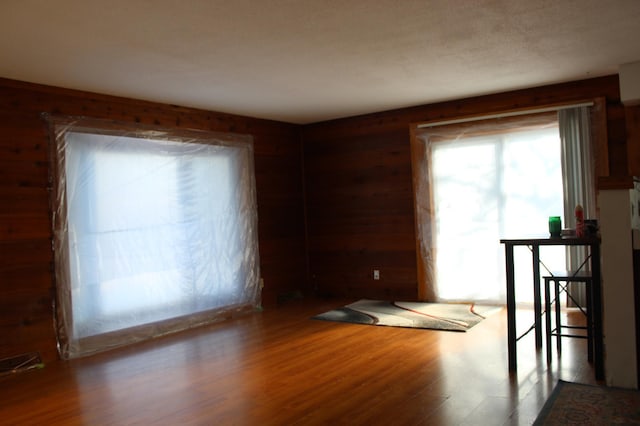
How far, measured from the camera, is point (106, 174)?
4953 millimetres

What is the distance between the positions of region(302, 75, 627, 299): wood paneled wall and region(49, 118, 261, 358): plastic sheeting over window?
115 cm

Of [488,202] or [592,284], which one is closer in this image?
[592,284]

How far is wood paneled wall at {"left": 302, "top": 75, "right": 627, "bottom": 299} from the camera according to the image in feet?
21.5

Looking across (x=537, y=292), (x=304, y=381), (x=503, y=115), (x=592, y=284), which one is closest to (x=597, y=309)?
(x=592, y=284)

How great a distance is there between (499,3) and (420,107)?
10.6 ft

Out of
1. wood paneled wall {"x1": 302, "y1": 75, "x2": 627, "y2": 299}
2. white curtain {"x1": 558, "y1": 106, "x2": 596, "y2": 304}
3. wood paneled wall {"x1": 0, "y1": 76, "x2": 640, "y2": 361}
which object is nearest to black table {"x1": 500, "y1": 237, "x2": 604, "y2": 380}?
A: white curtain {"x1": 558, "y1": 106, "x2": 596, "y2": 304}

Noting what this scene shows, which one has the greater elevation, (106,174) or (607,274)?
(106,174)

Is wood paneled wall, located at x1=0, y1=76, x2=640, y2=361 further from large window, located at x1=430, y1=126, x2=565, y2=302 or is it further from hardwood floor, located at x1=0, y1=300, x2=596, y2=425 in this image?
hardwood floor, located at x1=0, y1=300, x2=596, y2=425

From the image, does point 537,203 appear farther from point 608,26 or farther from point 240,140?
point 240,140

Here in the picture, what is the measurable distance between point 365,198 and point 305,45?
11.0 ft

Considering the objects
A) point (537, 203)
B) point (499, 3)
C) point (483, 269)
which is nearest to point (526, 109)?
point (537, 203)

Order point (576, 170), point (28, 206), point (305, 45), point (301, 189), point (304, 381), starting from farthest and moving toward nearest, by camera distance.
A: 1. point (301, 189)
2. point (576, 170)
3. point (28, 206)
4. point (305, 45)
5. point (304, 381)

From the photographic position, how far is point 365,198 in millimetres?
6922

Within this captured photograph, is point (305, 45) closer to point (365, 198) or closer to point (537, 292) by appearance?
point (537, 292)
